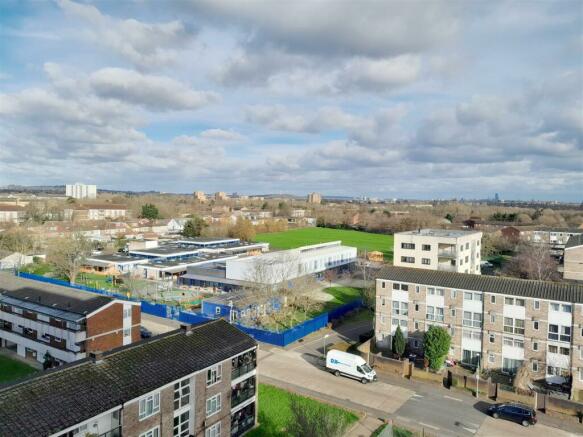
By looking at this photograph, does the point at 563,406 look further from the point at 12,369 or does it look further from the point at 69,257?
the point at 69,257

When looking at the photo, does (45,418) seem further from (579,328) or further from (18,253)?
(18,253)

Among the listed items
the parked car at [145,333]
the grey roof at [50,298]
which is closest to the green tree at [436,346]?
the parked car at [145,333]

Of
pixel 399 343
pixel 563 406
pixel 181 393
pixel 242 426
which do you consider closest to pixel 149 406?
pixel 181 393

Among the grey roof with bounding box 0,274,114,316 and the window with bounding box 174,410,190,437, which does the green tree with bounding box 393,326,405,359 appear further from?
the grey roof with bounding box 0,274,114,316

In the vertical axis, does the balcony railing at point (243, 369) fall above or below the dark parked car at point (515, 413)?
above

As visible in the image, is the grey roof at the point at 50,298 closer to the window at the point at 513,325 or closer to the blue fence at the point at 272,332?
the blue fence at the point at 272,332

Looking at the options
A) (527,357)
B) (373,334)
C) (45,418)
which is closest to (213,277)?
(373,334)
